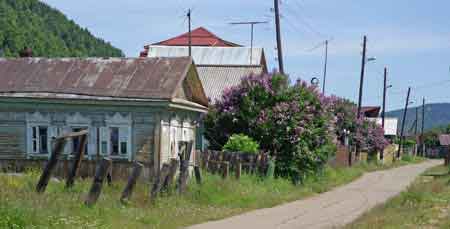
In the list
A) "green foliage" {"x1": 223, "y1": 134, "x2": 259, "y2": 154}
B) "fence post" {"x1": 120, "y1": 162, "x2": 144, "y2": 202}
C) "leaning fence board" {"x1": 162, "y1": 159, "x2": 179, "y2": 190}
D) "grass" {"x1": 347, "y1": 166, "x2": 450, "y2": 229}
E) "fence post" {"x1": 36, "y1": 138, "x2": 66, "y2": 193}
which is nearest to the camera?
"fence post" {"x1": 36, "y1": 138, "x2": 66, "y2": 193}

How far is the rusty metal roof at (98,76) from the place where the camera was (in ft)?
82.3

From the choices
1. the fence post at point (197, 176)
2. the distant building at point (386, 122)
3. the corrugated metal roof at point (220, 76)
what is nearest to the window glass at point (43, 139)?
the fence post at point (197, 176)

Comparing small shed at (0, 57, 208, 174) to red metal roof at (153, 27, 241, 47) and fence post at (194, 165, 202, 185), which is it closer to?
fence post at (194, 165, 202, 185)

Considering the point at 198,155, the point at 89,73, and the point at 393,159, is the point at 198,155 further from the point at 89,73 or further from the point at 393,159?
the point at 393,159

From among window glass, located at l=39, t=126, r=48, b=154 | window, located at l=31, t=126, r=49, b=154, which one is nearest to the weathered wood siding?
window, located at l=31, t=126, r=49, b=154

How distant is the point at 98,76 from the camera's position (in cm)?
2617

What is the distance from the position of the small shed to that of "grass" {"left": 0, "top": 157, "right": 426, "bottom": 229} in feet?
8.68

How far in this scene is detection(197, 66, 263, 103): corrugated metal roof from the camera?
4650 cm

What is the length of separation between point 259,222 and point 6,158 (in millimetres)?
11196

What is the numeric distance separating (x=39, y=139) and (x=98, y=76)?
2932mm

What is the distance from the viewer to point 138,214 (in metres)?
15.8

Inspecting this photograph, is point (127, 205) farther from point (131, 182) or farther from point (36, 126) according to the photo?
point (36, 126)

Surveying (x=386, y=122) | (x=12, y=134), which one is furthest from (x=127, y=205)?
(x=386, y=122)

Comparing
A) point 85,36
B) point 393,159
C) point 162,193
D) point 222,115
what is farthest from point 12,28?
point 162,193
